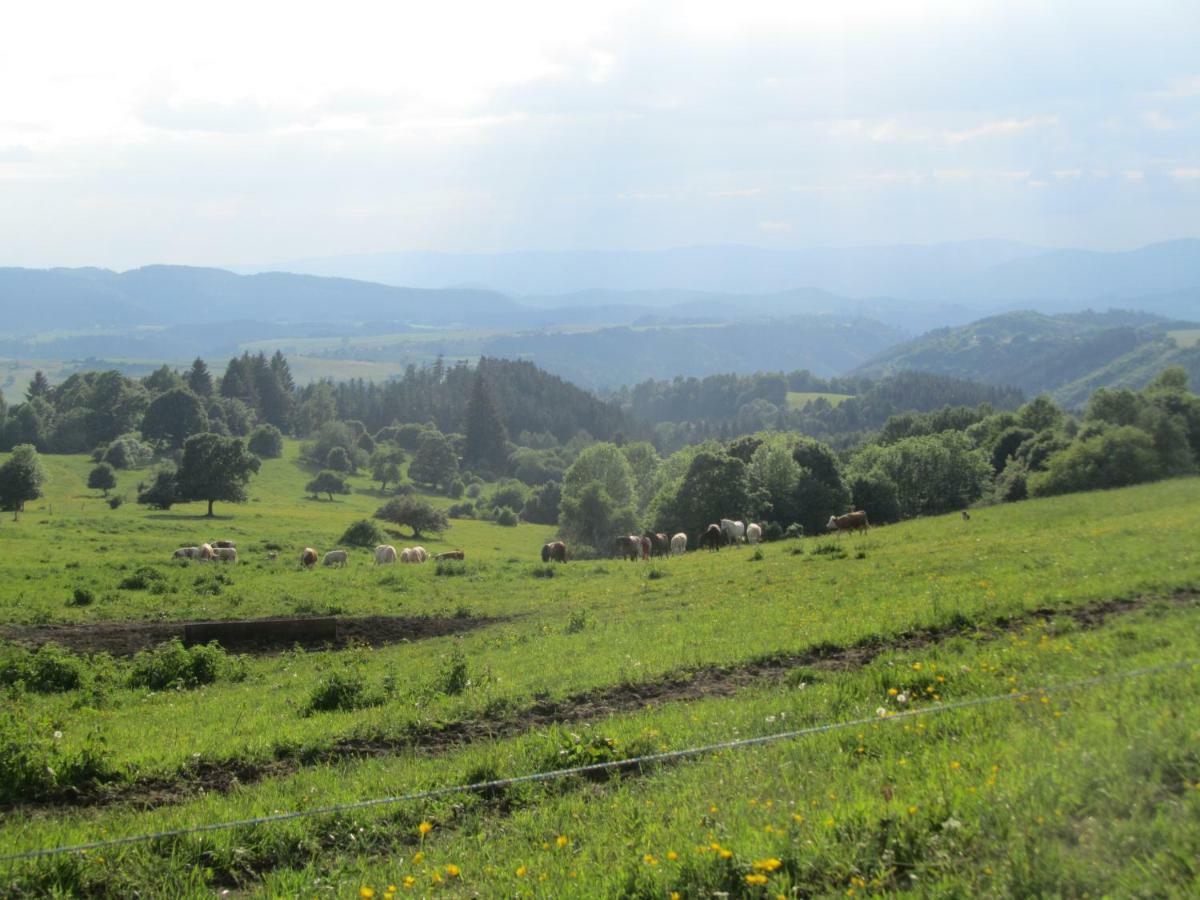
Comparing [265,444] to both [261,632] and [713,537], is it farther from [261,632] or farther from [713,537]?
[261,632]

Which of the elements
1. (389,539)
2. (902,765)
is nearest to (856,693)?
(902,765)

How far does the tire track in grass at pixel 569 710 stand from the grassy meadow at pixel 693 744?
6 cm

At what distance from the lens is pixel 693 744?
32.9ft

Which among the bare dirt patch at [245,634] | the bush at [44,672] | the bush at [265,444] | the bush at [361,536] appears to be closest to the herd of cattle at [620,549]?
the bush at [361,536]

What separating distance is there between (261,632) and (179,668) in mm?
4743

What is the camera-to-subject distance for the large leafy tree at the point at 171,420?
135250mm

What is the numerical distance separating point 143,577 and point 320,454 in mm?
121007

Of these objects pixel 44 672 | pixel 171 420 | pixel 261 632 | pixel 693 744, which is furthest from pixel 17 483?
pixel 693 744

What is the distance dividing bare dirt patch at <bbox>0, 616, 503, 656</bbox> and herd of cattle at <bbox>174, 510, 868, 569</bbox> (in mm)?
19695

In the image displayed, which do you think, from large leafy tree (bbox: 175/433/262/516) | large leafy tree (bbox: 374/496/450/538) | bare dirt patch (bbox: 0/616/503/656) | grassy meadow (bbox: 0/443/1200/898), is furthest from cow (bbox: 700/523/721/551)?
large leafy tree (bbox: 175/433/262/516)

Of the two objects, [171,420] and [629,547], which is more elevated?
[171,420]

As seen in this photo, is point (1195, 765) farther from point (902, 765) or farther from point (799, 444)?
point (799, 444)

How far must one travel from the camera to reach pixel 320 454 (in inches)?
5866

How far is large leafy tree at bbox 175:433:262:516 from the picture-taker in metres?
88.7
